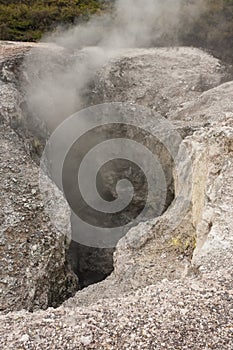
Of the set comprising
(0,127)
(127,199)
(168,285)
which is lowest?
(168,285)

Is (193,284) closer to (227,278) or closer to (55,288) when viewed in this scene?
(227,278)

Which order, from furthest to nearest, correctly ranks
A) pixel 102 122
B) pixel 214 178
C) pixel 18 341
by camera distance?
pixel 102 122, pixel 214 178, pixel 18 341

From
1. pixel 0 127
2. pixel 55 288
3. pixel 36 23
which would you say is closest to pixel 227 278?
pixel 55 288

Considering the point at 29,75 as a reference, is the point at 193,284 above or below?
below

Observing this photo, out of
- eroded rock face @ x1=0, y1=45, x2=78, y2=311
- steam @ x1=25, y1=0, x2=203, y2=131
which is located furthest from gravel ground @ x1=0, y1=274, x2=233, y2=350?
steam @ x1=25, y1=0, x2=203, y2=131

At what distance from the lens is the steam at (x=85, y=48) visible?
18.0 m

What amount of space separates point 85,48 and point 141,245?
1357cm

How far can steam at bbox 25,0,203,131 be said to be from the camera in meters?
18.0

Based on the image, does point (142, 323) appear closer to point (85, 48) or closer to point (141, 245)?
point (141, 245)

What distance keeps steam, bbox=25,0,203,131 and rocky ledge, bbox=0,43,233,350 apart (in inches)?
26.2

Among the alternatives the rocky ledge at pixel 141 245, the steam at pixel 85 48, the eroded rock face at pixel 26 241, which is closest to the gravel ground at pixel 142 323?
the rocky ledge at pixel 141 245

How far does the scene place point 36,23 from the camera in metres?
23.5

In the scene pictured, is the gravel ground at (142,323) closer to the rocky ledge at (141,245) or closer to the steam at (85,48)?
the rocky ledge at (141,245)

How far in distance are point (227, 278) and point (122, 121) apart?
1229 centimetres
